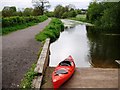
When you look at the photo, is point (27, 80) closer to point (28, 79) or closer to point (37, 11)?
point (28, 79)

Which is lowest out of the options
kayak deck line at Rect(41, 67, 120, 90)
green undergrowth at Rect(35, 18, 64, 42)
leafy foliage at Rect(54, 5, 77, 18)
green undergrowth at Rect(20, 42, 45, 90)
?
kayak deck line at Rect(41, 67, 120, 90)

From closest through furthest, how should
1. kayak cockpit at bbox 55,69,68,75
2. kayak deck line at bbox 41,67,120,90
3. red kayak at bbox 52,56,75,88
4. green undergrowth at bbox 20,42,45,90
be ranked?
green undergrowth at bbox 20,42,45,90
red kayak at bbox 52,56,75,88
kayak deck line at bbox 41,67,120,90
kayak cockpit at bbox 55,69,68,75

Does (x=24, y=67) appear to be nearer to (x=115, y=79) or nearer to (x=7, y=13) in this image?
(x=115, y=79)

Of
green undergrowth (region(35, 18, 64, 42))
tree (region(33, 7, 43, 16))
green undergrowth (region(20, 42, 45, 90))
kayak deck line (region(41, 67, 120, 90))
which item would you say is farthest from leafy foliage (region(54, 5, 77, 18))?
green undergrowth (region(20, 42, 45, 90))

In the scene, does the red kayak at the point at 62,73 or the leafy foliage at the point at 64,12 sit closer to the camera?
the red kayak at the point at 62,73

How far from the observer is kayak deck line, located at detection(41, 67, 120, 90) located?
7.73m

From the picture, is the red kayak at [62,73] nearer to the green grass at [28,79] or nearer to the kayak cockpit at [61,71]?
the kayak cockpit at [61,71]

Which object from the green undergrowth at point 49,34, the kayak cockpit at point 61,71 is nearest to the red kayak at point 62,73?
the kayak cockpit at point 61,71

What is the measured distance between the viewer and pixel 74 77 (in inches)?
339

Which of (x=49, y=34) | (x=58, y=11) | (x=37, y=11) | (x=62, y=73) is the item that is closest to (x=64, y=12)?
(x=58, y=11)

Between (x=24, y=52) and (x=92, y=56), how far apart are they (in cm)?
594

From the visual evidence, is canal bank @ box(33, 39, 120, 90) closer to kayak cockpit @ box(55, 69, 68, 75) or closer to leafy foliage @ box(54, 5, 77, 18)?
kayak cockpit @ box(55, 69, 68, 75)

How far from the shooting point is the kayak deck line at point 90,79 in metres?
7.73

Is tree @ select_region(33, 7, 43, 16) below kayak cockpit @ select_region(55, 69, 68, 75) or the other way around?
the other way around
